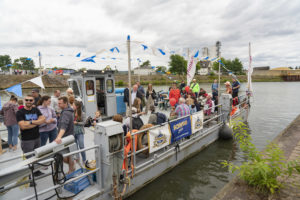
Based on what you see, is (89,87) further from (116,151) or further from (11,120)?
(116,151)

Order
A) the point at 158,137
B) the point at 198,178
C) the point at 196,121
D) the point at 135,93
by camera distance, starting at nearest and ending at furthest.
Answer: the point at 158,137
the point at 198,178
the point at 196,121
the point at 135,93

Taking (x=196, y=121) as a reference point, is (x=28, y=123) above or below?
above

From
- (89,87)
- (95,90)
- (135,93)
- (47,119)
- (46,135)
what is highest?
(89,87)

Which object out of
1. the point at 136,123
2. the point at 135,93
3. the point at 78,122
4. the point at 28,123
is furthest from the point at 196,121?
the point at 28,123

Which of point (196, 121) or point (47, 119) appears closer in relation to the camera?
point (47, 119)

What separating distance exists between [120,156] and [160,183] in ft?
7.28

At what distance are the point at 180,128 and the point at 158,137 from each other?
3.60 ft

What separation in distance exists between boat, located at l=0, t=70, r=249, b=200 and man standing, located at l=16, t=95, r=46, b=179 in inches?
12.2

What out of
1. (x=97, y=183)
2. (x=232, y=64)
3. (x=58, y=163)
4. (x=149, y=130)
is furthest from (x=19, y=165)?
(x=232, y=64)

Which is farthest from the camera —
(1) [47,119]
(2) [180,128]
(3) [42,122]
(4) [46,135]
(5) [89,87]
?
(5) [89,87]

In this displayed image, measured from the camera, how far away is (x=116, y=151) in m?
3.89

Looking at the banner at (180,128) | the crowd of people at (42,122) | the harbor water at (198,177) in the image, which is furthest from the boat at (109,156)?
the crowd of people at (42,122)

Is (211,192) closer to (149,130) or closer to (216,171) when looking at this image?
(216,171)

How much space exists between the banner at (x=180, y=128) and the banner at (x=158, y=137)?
0.23 meters
